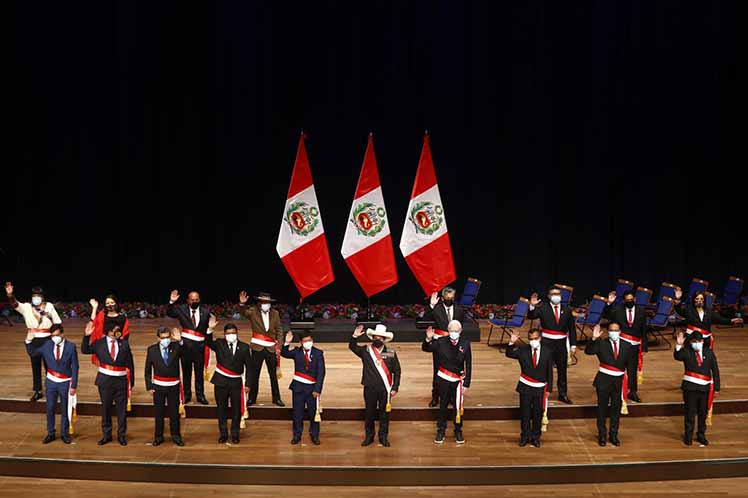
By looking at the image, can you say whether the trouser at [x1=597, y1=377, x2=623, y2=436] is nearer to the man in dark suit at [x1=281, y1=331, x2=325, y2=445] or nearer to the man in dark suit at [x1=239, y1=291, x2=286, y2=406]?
the man in dark suit at [x1=281, y1=331, x2=325, y2=445]

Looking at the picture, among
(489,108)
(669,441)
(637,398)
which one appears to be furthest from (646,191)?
(669,441)

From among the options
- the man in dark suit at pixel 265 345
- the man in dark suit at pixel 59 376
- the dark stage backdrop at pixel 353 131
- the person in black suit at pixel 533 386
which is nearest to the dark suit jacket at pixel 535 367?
the person in black suit at pixel 533 386

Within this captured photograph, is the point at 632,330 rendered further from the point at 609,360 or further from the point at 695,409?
the point at 695,409

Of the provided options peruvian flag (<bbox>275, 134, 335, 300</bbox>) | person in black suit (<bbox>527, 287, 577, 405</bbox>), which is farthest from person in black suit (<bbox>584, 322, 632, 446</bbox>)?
peruvian flag (<bbox>275, 134, 335, 300</bbox>)

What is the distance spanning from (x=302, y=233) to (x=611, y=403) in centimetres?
548

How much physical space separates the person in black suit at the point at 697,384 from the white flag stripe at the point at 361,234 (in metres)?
5.12

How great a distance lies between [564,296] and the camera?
11.7 meters

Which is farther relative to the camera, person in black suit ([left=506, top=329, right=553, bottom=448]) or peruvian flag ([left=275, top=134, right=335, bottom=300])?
peruvian flag ([left=275, top=134, right=335, bottom=300])

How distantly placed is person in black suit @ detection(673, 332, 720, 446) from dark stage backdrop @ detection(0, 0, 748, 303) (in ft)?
20.9

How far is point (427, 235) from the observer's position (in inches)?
486

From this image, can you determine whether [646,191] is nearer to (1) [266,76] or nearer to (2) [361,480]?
(1) [266,76]

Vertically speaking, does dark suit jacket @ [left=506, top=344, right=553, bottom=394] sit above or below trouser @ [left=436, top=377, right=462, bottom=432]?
above

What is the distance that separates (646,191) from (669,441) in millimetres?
7354

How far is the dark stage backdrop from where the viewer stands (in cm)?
1427
